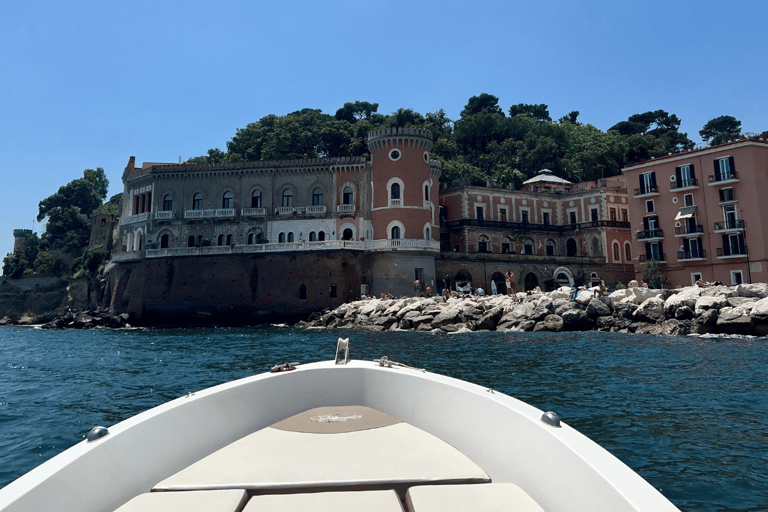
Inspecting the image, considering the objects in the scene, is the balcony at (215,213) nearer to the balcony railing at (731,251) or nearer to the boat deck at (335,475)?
the balcony railing at (731,251)

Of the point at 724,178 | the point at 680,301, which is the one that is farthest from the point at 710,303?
the point at 724,178

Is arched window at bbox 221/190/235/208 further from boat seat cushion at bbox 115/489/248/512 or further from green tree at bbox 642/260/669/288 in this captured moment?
boat seat cushion at bbox 115/489/248/512

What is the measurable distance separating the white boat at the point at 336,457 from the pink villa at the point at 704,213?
33.2m

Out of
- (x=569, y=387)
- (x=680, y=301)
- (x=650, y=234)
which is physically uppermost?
(x=650, y=234)

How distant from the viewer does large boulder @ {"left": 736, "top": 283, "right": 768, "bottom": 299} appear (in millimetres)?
20000

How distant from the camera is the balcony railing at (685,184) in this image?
31.7m

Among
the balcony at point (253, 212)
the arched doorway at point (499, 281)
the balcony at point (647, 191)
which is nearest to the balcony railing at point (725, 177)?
the balcony at point (647, 191)

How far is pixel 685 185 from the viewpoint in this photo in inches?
1262

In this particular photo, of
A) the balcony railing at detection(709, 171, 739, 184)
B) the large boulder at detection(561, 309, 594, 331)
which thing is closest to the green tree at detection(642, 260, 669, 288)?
the balcony railing at detection(709, 171, 739, 184)

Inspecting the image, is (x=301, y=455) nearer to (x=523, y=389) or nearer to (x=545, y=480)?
(x=545, y=480)

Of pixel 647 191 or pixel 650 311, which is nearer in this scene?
pixel 650 311

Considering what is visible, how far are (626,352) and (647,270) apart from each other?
853 inches

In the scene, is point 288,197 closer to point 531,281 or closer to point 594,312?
point 531,281

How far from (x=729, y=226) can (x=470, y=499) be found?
114 feet
